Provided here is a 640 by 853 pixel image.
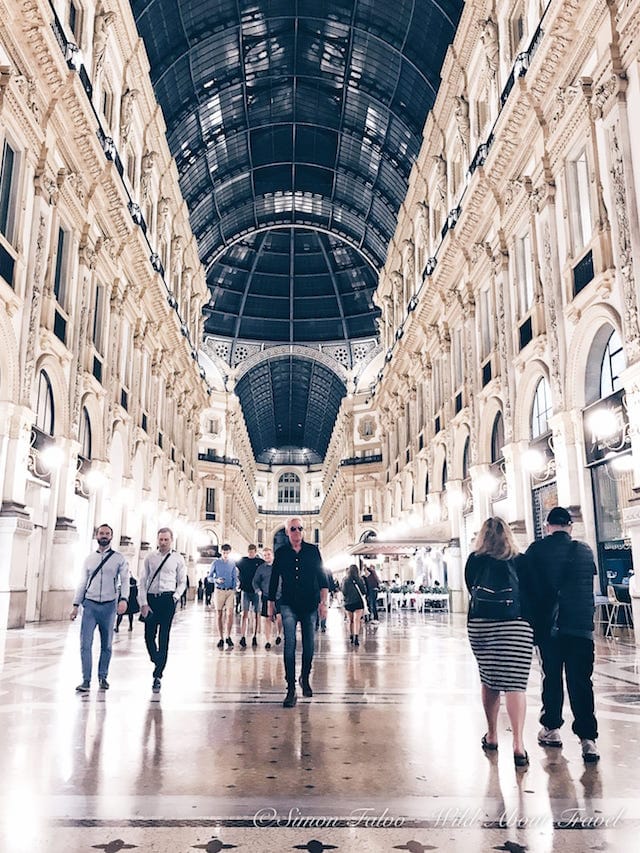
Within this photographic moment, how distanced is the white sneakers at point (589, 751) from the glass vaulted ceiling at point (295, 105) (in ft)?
82.9

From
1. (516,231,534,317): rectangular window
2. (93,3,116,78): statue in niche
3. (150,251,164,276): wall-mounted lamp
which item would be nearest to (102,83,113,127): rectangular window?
(93,3,116,78): statue in niche

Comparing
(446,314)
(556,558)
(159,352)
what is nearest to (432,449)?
(446,314)

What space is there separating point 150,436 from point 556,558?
2662cm

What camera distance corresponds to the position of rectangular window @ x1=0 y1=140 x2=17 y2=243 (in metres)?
15.6

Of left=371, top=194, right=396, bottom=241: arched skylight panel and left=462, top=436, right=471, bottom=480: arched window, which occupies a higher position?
left=371, top=194, right=396, bottom=241: arched skylight panel

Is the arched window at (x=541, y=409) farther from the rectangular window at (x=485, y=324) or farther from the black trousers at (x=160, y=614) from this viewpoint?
the black trousers at (x=160, y=614)

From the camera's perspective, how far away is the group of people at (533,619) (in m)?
5.03

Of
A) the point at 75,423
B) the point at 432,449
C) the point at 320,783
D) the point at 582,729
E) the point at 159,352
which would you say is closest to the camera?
the point at 320,783

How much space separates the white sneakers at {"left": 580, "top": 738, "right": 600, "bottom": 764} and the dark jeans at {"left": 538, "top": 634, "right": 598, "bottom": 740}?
6cm

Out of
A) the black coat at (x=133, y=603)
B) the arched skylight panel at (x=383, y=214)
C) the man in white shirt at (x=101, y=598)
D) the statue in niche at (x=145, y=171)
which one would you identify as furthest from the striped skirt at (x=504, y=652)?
the arched skylight panel at (x=383, y=214)

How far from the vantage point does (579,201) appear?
53.1 feet

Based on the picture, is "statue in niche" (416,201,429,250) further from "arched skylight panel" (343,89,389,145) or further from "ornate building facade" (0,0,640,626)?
"arched skylight panel" (343,89,389,145)

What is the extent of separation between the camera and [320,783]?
4.19 m

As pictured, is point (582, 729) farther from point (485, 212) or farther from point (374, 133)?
point (374, 133)
